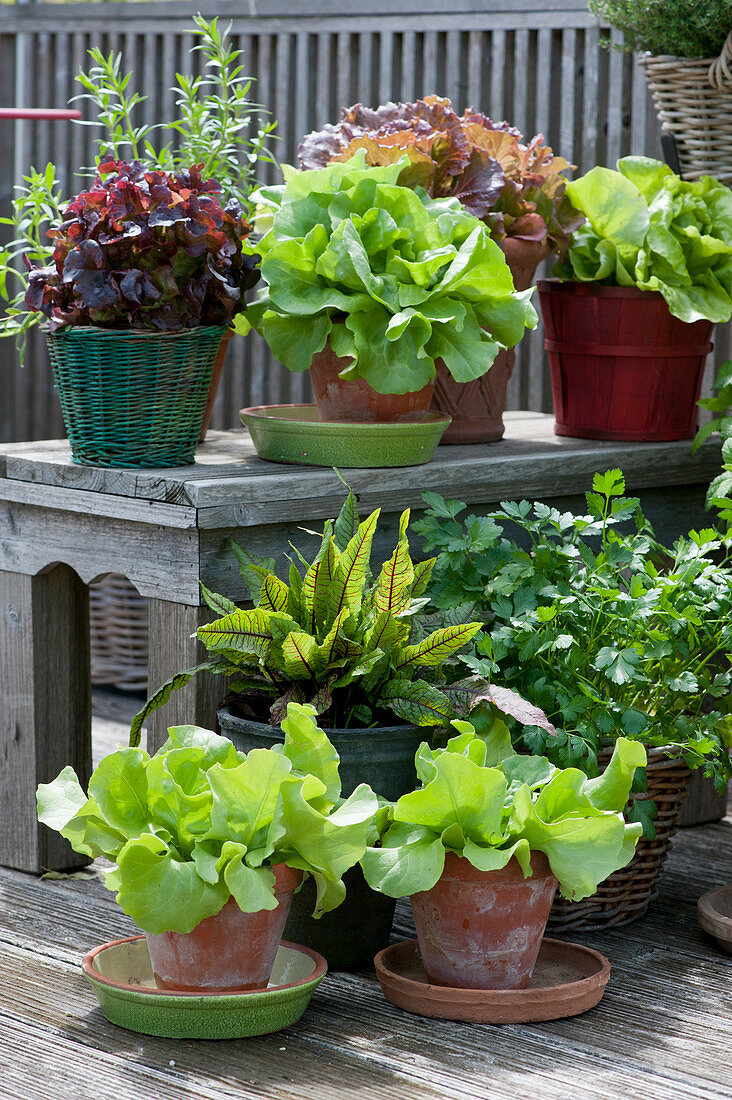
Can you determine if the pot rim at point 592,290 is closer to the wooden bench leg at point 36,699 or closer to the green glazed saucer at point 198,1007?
the wooden bench leg at point 36,699

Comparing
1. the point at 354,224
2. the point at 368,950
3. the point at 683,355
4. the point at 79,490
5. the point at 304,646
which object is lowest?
the point at 368,950

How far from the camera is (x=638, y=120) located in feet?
11.2

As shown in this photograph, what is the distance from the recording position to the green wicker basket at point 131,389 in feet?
7.36

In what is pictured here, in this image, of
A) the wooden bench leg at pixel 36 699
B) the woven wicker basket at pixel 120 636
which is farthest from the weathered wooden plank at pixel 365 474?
the woven wicker basket at pixel 120 636

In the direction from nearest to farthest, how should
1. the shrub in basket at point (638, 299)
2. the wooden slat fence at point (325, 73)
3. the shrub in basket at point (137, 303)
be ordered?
the shrub in basket at point (137, 303) → the shrub in basket at point (638, 299) → the wooden slat fence at point (325, 73)

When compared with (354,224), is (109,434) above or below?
below

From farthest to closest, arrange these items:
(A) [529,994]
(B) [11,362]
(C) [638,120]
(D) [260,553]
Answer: (B) [11,362]
(C) [638,120]
(D) [260,553]
(A) [529,994]

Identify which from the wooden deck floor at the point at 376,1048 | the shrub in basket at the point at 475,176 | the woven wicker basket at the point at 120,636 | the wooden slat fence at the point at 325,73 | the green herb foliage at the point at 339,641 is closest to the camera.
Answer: the wooden deck floor at the point at 376,1048

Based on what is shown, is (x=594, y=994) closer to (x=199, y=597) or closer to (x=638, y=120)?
(x=199, y=597)

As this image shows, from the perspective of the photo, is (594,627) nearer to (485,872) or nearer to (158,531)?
(485,872)

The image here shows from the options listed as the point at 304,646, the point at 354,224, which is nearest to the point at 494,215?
the point at 354,224

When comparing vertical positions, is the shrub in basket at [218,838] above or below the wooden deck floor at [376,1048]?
above

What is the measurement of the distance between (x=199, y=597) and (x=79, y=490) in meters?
0.31

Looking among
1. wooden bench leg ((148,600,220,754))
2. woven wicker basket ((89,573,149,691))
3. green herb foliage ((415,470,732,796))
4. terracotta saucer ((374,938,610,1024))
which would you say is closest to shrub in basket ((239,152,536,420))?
green herb foliage ((415,470,732,796))
